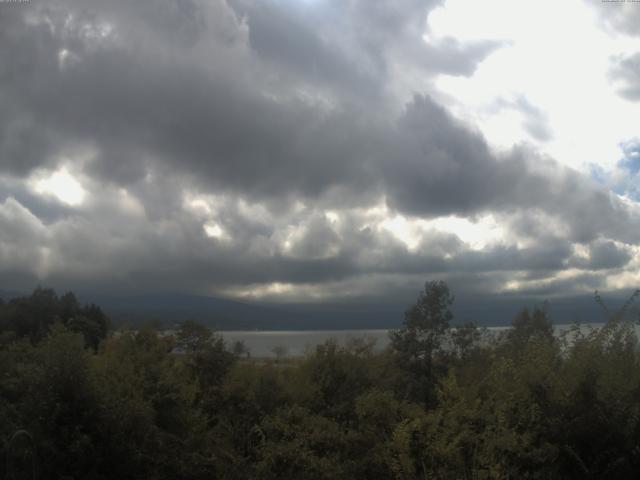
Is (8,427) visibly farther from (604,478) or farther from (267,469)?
(604,478)

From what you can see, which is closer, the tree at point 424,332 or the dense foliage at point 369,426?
the dense foliage at point 369,426

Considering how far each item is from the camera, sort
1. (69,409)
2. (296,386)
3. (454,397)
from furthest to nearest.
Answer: (296,386) < (454,397) < (69,409)

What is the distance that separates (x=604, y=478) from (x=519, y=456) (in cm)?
175

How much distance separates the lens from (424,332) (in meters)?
35.5

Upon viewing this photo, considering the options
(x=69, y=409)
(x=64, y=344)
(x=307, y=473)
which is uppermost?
(x=64, y=344)

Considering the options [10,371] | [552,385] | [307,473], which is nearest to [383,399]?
[307,473]

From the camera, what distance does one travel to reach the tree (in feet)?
115

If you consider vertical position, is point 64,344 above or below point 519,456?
above

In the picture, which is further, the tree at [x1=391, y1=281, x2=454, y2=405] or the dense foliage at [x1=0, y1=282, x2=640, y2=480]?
the tree at [x1=391, y1=281, x2=454, y2=405]

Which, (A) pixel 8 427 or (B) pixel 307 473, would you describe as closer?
(A) pixel 8 427

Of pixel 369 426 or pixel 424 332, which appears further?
pixel 424 332

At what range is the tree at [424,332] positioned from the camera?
34969 millimetres

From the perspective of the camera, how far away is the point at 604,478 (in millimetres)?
12414

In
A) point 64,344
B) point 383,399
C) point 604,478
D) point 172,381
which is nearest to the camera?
point 604,478
